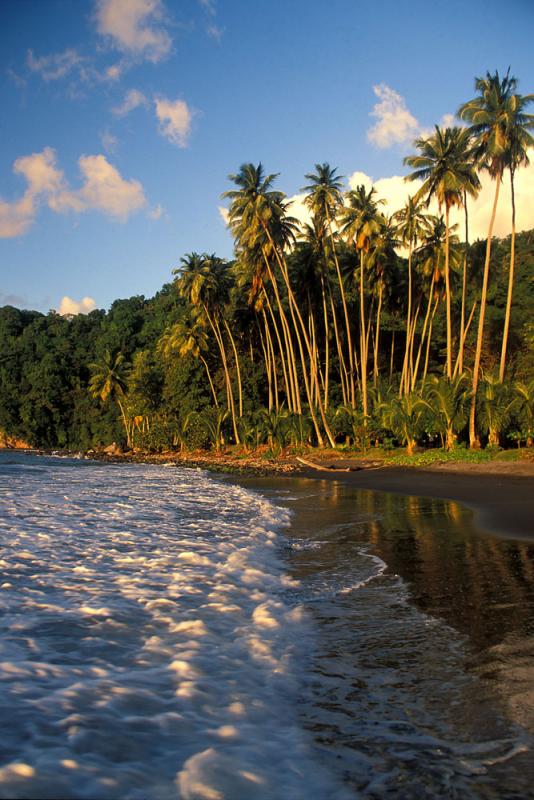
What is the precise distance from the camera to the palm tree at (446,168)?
2831cm

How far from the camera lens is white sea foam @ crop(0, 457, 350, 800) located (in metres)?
2.80

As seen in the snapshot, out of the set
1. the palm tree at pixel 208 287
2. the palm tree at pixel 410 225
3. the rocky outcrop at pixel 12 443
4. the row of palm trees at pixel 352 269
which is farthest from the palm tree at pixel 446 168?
the rocky outcrop at pixel 12 443

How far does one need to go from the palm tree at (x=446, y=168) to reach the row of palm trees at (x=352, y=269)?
0.05 metres

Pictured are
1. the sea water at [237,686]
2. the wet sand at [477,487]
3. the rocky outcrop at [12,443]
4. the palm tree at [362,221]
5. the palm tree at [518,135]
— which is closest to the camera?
the sea water at [237,686]

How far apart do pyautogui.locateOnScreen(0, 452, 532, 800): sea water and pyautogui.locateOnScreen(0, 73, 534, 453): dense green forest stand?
19.9 meters

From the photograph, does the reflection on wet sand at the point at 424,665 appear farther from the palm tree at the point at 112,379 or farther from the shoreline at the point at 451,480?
the palm tree at the point at 112,379

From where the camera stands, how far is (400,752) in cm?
293

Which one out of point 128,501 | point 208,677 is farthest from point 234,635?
point 128,501

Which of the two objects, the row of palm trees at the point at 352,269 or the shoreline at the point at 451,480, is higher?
the row of palm trees at the point at 352,269

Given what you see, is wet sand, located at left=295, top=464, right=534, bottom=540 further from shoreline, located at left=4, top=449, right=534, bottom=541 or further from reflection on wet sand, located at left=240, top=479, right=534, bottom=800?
reflection on wet sand, located at left=240, top=479, right=534, bottom=800

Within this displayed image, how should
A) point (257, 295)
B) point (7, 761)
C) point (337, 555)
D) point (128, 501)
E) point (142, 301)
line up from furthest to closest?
point (142, 301) → point (257, 295) → point (128, 501) → point (337, 555) → point (7, 761)

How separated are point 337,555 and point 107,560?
3.04 metres

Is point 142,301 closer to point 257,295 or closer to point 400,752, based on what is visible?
point 257,295

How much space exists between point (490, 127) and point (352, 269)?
50.9 feet
